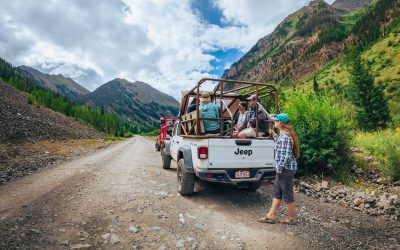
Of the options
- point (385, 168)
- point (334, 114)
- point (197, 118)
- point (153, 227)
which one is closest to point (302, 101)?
point (334, 114)

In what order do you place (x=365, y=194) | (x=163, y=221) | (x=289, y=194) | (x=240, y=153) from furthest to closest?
(x=365, y=194), (x=240, y=153), (x=289, y=194), (x=163, y=221)

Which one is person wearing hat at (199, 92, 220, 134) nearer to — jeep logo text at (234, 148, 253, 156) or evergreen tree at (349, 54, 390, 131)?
jeep logo text at (234, 148, 253, 156)

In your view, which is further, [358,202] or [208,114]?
[208,114]

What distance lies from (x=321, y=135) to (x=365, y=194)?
105 inches

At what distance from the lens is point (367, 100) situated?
104 feet

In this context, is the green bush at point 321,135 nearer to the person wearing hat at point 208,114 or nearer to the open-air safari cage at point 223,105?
the open-air safari cage at point 223,105

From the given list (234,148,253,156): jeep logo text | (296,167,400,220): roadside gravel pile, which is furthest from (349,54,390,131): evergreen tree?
(234,148,253,156): jeep logo text

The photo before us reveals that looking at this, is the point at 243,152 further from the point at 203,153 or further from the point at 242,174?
the point at 203,153

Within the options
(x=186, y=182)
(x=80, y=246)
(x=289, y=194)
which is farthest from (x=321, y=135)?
(x=80, y=246)

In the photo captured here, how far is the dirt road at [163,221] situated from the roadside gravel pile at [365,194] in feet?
1.52

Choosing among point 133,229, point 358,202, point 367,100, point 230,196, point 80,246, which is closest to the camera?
point 80,246

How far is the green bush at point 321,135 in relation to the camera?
10.2m

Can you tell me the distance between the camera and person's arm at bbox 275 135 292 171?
→ 600 cm

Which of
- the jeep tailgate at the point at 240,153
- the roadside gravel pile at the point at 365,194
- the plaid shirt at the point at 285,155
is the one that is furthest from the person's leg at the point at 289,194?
the roadside gravel pile at the point at 365,194
